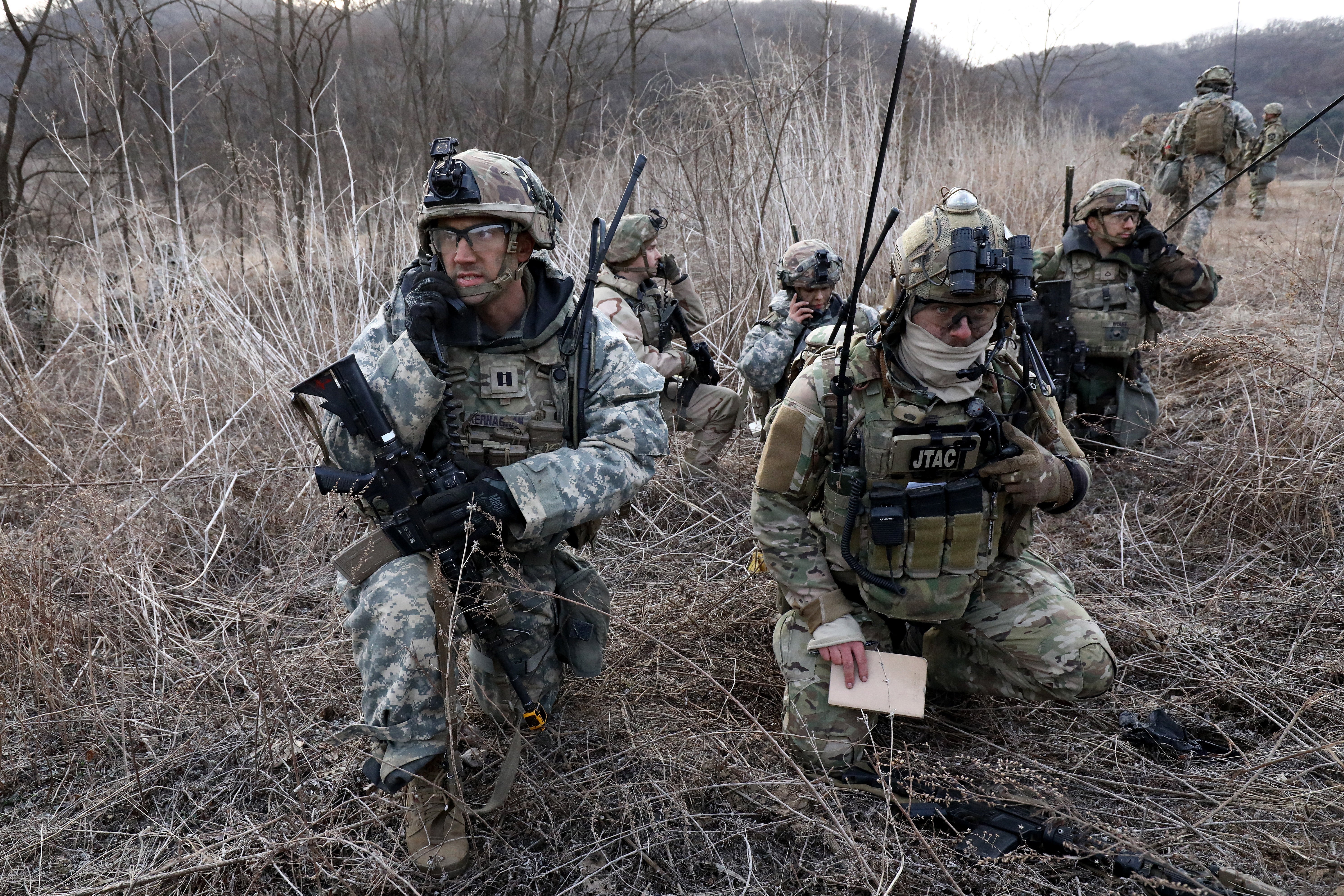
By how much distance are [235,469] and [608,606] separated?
244 centimetres

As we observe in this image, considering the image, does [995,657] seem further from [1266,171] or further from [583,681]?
[1266,171]

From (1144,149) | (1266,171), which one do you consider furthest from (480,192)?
(1266,171)

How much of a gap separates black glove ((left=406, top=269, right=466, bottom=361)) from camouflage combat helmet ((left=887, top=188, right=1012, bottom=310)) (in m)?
1.30

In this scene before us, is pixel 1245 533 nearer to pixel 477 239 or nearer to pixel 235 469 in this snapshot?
pixel 477 239

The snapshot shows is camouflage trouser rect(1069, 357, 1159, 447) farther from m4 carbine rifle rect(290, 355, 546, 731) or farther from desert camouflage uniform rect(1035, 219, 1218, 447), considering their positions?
m4 carbine rifle rect(290, 355, 546, 731)

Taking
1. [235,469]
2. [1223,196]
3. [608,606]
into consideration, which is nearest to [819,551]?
[608,606]

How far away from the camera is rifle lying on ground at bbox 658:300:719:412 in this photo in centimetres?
489

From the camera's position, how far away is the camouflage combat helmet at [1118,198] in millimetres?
4547

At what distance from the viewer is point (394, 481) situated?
2225 mm

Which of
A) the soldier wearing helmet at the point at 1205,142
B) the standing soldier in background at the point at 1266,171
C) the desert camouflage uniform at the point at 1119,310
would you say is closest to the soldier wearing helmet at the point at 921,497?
the desert camouflage uniform at the point at 1119,310

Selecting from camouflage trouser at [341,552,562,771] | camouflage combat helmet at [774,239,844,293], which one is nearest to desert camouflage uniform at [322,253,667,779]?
camouflage trouser at [341,552,562,771]

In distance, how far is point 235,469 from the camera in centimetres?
410

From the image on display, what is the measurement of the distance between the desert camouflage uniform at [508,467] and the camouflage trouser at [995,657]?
2.32 ft

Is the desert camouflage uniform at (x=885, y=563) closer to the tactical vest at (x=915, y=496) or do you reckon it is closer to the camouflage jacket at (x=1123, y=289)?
the tactical vest at (x=915, y=496)
